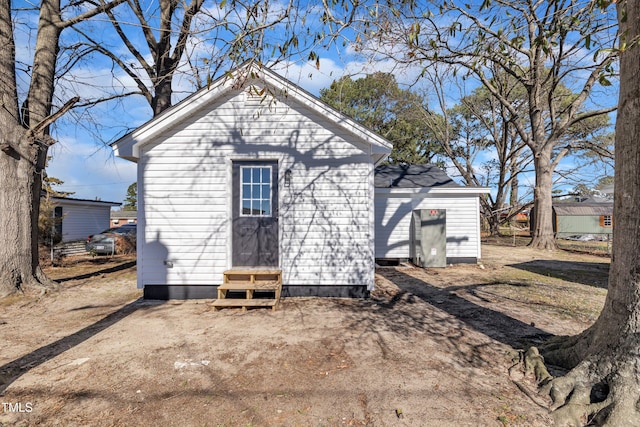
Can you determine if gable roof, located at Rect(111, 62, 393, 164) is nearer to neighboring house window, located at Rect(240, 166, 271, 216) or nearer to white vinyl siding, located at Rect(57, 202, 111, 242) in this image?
neighboring house window, located at Rect(240, 166, 271, 216)

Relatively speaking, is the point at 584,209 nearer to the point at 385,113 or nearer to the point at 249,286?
the point at 385,113

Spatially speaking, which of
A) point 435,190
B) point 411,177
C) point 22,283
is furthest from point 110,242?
point 435,190

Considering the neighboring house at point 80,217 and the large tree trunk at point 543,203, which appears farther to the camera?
the neighboring house at point 80,217

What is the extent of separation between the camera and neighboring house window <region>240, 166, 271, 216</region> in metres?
6.11

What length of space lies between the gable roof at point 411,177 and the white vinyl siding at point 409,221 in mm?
552

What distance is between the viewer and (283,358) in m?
3.47

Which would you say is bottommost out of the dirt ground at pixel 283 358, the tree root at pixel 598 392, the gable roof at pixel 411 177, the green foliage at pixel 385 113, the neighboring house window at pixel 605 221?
the dirt ground at pixel 283 358

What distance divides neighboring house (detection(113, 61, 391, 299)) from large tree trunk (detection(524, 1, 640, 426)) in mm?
3578

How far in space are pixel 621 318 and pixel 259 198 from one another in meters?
5.36

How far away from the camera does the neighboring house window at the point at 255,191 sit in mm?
6105

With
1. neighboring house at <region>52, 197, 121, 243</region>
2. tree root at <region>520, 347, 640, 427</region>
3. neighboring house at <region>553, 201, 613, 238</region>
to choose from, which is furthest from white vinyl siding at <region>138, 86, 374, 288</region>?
neighboring house at <region>553, 201, 613, 238</region>

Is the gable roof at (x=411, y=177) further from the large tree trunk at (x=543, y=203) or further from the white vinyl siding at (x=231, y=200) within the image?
the large tree trunk at (x=543, y=203)

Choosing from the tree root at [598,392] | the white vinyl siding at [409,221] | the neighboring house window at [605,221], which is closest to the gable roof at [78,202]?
the white vinyl siding at [409,221]

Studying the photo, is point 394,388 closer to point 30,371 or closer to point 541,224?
point 30,371
